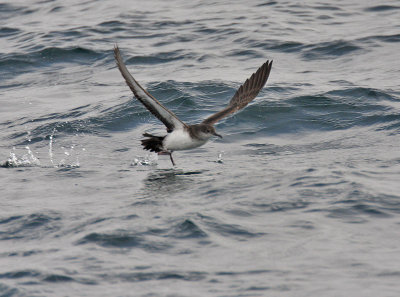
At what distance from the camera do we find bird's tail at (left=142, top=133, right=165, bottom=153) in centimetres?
883

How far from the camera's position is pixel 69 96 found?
13.1m

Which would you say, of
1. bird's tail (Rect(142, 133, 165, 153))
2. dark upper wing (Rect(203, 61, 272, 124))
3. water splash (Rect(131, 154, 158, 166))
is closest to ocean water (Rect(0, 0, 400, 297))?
water splash (Rect(131, 154, 158, 166))

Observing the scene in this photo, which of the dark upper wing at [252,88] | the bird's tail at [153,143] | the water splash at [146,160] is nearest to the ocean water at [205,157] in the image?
the water splash at [146,160]

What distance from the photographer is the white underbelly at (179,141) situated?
8641 mm

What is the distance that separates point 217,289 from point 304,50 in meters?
10.6

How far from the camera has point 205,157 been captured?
9570 mm

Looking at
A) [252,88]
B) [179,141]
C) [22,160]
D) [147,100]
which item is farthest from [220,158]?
[22,160]

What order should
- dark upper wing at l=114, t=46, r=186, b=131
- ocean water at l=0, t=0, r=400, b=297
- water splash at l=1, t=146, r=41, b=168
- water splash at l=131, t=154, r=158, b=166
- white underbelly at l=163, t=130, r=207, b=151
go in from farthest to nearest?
water splash at l=131, t=154, r=158, b=166, water splash at l=1, t=146, r=41, b=168, white underbelly at l=163, t=130, r=207, b=151, dark upper wing at l=114, t=46, r=186, b=131, ocean water at l=0, t=0, r=400, b=297

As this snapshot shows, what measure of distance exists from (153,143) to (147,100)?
108cm

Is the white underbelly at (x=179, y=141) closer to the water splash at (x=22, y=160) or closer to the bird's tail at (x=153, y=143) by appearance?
the bird's tail at (x=153, y=143)

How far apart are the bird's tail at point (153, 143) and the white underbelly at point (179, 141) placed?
0.29ft

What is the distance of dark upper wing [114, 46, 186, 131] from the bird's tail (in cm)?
22

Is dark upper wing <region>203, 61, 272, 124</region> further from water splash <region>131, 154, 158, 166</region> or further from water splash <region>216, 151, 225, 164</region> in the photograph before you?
water splash <region>131, 154, 158, 166</region>

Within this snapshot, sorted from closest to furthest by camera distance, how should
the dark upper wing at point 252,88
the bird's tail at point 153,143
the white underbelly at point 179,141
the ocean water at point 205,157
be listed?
the ocean water at point 205,157 → the white underbelly at point 179,141 → the bird's tail at point 153,143 → the dark upper wing at point 252,88
